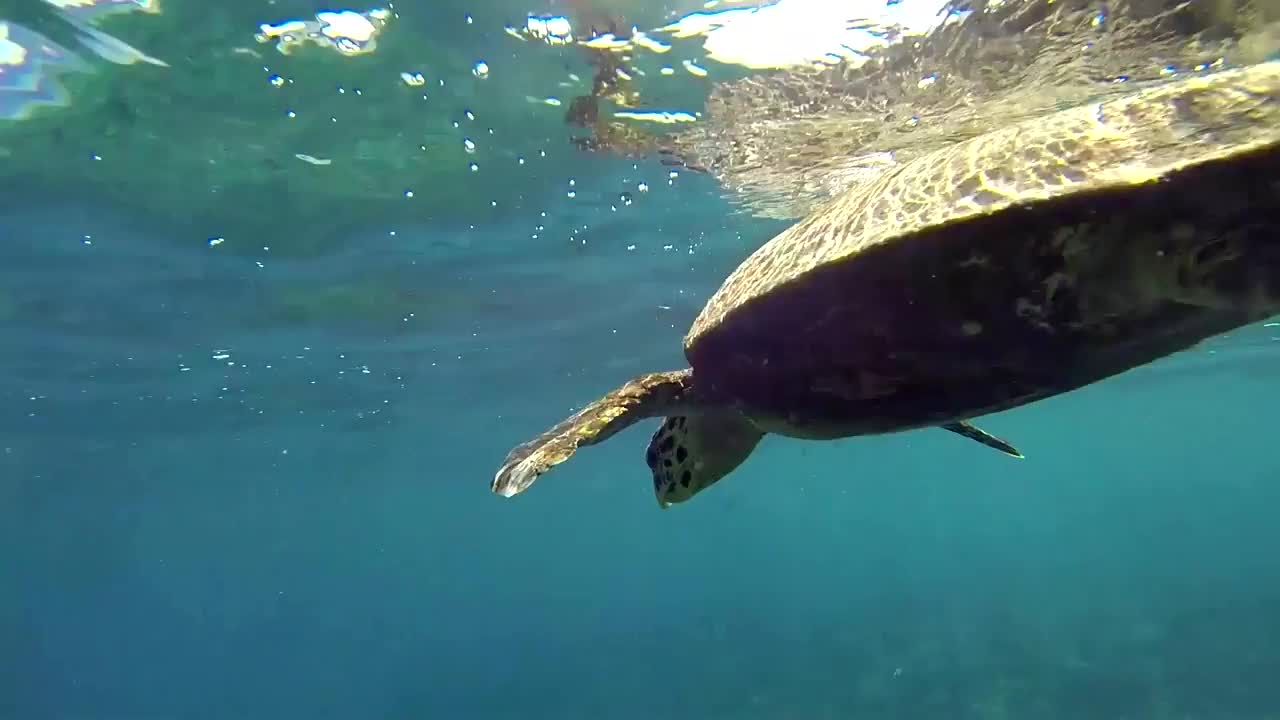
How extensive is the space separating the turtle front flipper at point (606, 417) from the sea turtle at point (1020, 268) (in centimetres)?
5

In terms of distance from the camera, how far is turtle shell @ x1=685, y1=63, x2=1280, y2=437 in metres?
2.22

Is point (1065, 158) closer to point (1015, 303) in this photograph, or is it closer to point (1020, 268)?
point (1020, 268)

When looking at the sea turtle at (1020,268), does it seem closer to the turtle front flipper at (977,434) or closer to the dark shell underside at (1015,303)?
the dark shell underside at (1015,303)

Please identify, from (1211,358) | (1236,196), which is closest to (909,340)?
(1236,196)

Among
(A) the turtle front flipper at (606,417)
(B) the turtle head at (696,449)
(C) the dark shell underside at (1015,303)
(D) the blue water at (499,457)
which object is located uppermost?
(C) the dark shell underside at (1015,303)

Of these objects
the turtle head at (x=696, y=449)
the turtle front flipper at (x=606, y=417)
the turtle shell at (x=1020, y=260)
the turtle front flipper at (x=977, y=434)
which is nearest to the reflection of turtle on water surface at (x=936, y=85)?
the turtle front flipper at (x=977, y=434)

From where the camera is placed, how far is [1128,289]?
8.23 ft

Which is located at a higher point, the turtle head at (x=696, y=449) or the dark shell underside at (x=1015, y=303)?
the dark shell underside at (x=1015, y=303)

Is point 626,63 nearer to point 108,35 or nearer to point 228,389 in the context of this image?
point 108,35

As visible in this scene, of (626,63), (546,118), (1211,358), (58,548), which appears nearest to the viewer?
(626,63)

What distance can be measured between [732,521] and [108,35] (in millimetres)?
135478

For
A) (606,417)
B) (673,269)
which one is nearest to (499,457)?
(673,269)

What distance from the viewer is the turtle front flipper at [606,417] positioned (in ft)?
13.3

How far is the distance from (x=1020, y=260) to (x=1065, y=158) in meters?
0.35
